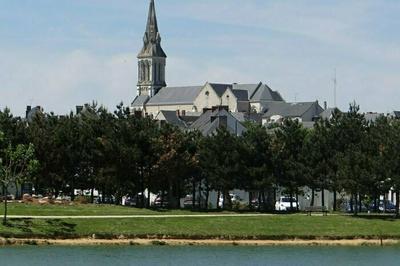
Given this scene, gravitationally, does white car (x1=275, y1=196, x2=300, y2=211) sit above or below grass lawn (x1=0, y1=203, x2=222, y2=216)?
above

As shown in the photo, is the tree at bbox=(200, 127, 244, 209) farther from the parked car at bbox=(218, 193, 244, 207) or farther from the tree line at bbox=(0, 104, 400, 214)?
the parked car at bbox=(218, 193, 244, 207)

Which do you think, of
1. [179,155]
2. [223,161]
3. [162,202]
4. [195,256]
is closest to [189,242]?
[195,256]

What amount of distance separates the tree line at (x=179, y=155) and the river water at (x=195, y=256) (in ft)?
75.3

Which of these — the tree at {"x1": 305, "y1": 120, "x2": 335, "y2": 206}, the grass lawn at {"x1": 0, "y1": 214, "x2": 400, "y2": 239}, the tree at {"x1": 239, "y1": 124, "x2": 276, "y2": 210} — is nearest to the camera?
the grass lawn at {"x1": 0, "y1": 214, "x2": 400, "y2": 239}

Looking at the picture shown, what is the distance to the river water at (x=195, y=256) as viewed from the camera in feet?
207

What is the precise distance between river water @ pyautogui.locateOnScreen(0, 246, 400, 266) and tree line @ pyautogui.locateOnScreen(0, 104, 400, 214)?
2295 centimetres

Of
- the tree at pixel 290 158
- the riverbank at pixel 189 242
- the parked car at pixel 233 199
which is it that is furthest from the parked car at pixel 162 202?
the riverbank at pixel 189 242

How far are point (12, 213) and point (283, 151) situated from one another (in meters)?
28.5

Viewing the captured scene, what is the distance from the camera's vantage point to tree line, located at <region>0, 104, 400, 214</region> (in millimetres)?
98500

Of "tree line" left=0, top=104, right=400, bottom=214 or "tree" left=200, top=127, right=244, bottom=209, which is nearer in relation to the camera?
"tree line" left=0, top=104, right=400, bottom=214

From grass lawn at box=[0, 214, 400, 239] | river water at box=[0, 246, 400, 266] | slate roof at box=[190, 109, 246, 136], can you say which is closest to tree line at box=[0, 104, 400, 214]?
grass lawn at box=[0, 214, 400, 239]

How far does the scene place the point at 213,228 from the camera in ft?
263

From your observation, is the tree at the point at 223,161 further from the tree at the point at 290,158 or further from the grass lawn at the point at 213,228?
the grass lawn at the point at 213,228

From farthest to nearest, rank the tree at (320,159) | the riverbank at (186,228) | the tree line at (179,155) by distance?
the tree at (320,159) → the tree line at (179,155) → the riverbank at (186,228)
